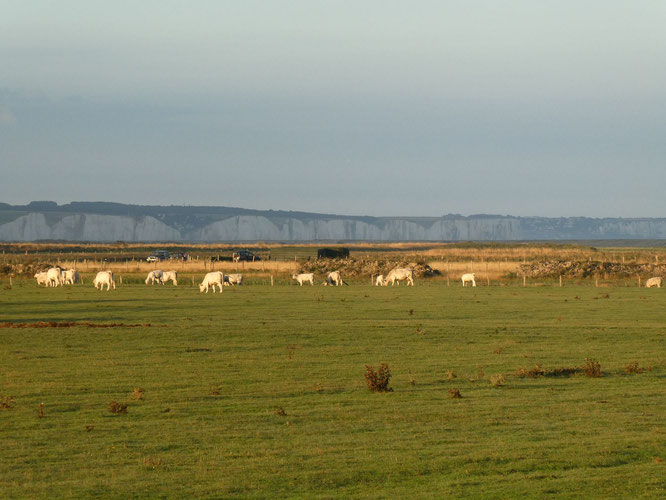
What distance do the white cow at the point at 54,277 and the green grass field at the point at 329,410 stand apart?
97.6ft

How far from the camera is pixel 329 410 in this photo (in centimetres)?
1845

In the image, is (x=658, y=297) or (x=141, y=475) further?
(x=658, y=297)

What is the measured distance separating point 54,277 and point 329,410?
53.2m

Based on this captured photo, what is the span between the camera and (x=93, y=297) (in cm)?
5275

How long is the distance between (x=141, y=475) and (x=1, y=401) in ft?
23.6

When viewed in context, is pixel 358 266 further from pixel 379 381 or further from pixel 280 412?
pixel 280 412

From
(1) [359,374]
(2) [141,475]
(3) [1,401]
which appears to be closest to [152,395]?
(3) [1,401]

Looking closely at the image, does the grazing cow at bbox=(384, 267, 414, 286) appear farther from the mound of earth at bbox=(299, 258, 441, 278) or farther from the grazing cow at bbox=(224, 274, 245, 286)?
the mound of earth at bbox=(299, 258, 441, 278)

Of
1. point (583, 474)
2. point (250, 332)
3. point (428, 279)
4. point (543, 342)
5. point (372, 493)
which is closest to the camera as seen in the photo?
point (372, 493)

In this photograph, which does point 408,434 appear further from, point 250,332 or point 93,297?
point 93,297

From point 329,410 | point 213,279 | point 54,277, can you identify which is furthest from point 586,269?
point 329,410

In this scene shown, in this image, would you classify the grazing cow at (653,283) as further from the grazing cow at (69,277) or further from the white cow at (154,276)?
the grazing cow at (69,277)

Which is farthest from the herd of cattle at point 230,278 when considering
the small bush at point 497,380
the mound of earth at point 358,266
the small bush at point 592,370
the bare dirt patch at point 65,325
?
the small bush at point 497,380

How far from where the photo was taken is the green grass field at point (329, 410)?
1288 cm
